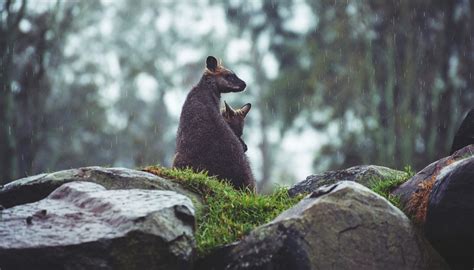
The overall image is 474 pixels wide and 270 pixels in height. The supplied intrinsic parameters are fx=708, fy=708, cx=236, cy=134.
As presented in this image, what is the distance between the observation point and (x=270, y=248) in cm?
546

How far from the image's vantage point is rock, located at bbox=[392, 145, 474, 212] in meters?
6.37

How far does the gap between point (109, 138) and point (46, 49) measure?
8.99 metres

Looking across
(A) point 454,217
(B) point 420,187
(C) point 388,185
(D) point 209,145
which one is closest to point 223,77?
(D) point 209,145

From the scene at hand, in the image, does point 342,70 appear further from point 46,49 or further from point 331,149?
point 46,49

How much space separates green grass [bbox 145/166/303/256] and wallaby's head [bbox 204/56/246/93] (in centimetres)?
234

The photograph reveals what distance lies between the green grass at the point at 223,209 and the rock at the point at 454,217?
158 cm

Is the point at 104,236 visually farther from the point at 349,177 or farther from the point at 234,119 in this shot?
the point at 234,119

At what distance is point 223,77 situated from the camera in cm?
992

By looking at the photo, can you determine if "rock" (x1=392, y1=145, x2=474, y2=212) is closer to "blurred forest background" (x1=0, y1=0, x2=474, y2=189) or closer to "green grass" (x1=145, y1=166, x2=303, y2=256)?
"green grass" (x1=145, y1=166, x2=303, y2=256)

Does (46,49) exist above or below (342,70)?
above

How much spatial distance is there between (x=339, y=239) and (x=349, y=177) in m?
2.80

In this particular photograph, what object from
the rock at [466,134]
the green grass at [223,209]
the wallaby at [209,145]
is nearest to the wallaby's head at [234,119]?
the wallaby at [209,145]

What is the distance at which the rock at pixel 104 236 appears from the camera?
5.29 m

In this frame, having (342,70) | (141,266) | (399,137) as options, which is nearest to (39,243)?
(141,266)
